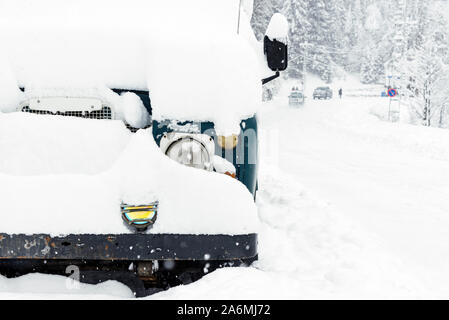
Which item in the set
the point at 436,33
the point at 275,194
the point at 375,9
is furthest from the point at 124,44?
the point at 375,9

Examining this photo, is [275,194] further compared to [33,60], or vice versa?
[275,194]

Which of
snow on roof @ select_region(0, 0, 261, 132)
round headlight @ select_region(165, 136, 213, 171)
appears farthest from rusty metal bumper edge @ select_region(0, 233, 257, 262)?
snow on roof @ select_region(0, 0, 261, 132)

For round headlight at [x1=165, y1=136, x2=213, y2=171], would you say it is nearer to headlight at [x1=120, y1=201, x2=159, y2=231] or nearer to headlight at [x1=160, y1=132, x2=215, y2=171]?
headlight at [x1=160, y1=132, x2=215, y2=171]

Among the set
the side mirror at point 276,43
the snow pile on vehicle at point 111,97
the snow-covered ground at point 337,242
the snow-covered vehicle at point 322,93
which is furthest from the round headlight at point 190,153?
the snow-covered vehicle at point 322,93

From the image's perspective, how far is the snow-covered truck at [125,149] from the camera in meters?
1.96

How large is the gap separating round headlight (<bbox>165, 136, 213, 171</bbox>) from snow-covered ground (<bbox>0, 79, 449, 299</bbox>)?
0.54 meters

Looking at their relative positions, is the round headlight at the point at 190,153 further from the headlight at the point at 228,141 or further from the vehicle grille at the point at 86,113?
the vehicle grille at the point at 86,113

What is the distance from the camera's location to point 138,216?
197 cm

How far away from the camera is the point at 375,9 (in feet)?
287

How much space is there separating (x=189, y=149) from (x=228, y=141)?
0.73ft

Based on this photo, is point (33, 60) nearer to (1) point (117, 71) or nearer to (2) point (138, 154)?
(1) point (117, 71)

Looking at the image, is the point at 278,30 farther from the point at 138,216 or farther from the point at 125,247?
the point at 125,247

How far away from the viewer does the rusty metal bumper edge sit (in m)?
1.92

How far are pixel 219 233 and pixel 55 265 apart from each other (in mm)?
791
